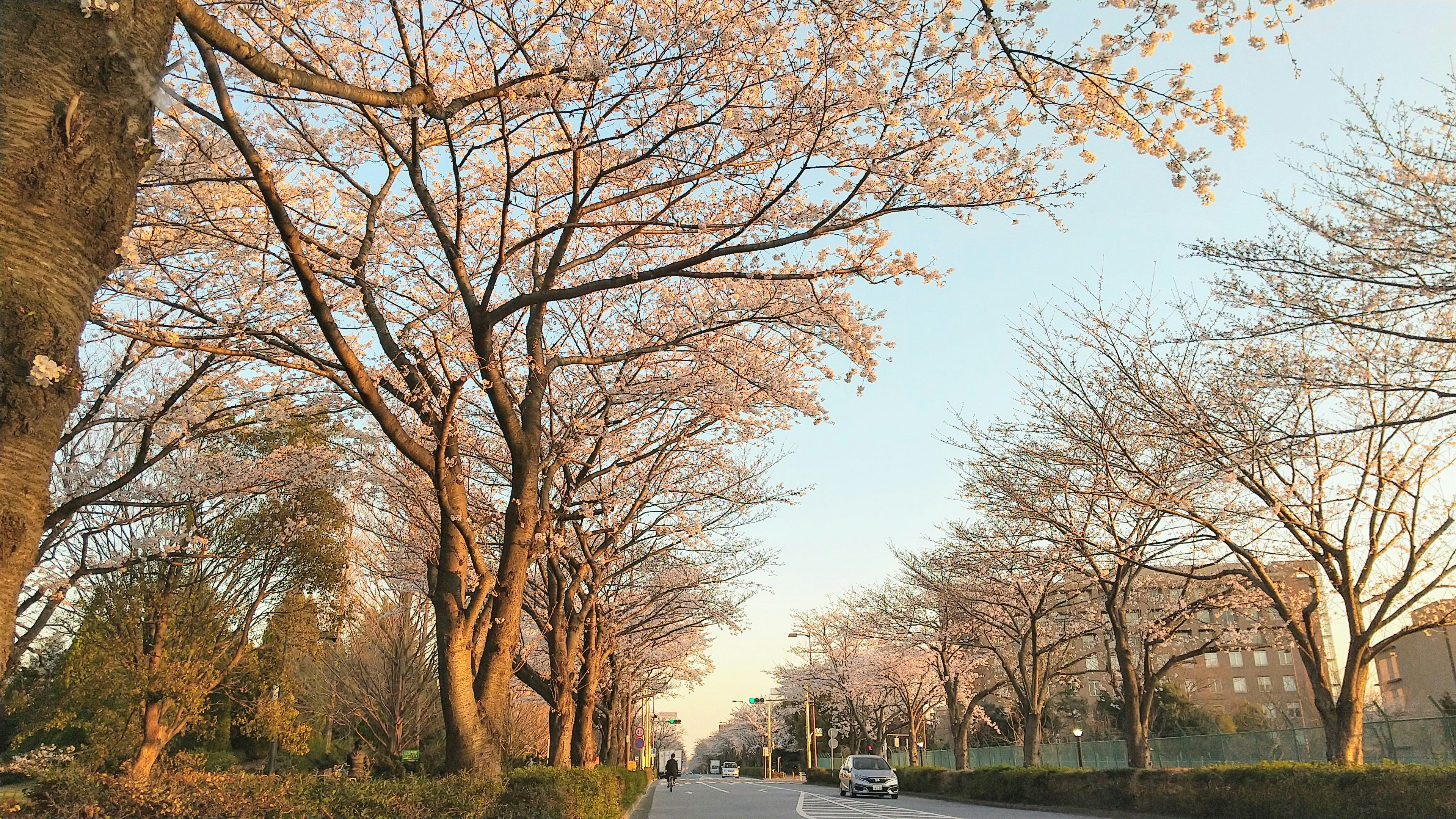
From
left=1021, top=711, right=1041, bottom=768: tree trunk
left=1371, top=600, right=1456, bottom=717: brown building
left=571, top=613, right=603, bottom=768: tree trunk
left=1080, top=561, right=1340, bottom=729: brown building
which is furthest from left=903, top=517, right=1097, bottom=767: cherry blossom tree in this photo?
left=1371, top=600, right=1456, bottom=717: brown building

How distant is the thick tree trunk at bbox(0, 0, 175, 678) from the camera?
270cm

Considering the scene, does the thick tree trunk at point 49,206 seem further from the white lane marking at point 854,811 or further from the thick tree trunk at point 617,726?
the thick tree trunk at point 617,726

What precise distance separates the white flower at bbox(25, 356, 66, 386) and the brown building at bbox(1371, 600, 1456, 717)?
43093mm

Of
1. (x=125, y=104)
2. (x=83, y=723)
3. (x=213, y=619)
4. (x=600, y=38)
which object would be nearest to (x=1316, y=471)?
(x=600, y=38)

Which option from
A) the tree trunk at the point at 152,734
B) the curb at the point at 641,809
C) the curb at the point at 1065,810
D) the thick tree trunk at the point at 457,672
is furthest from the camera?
the curb at the point at 641,809

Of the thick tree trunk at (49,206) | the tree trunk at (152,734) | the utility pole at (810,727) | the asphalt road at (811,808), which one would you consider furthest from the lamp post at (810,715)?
the thick tree trunk at (49,206)

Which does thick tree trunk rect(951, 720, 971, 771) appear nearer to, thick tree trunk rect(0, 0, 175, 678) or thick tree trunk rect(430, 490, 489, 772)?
thick tree trunk rect(430, 490, 489, 772)

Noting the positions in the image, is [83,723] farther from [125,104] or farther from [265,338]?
[125,104]

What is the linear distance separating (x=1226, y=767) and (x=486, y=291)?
14034 mm

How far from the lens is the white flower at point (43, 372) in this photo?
2662mm

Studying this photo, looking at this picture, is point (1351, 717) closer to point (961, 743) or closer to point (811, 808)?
point (811, 808)

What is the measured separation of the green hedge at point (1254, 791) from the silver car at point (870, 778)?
590 centimetres

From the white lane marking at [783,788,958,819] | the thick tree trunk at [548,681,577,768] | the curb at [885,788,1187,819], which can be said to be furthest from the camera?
the white lane marking at [783,788,958,819]

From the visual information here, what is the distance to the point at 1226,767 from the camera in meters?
14.0
